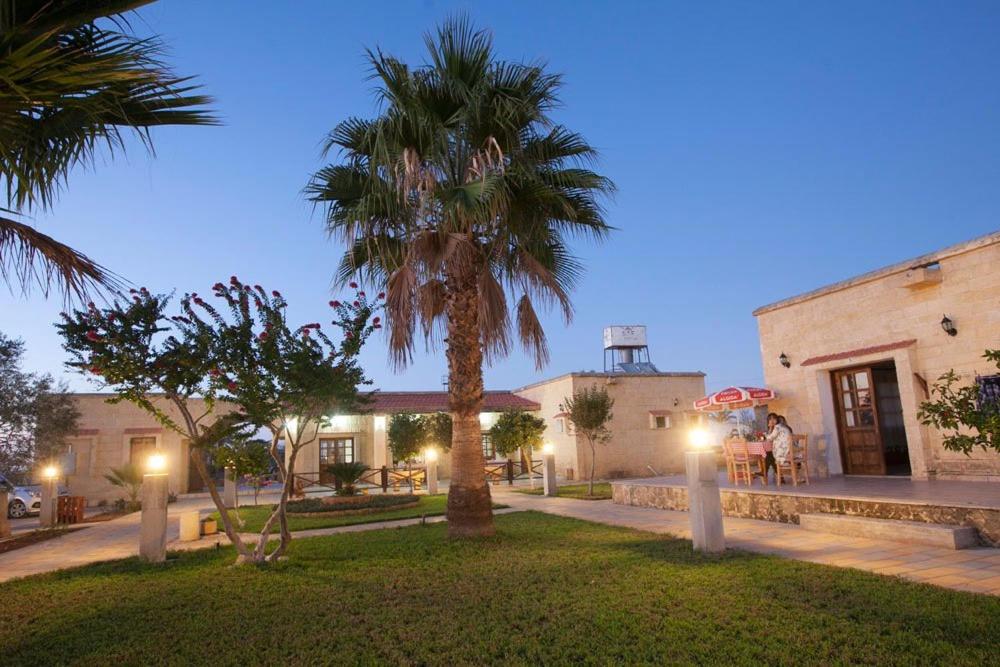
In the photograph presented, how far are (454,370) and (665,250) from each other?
62051 millimetres

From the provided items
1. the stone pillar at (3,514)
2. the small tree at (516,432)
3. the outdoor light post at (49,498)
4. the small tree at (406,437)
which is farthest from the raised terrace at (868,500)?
the outdoor light post at (49,498)

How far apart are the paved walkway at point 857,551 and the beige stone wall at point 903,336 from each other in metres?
3.72

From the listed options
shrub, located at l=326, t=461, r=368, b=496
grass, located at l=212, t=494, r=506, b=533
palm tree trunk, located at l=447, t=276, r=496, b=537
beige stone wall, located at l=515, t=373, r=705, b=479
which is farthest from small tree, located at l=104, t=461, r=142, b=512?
beige stone wall, located at l=515, t=373, r=705, b=479

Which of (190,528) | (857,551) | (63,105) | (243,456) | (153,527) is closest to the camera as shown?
(63,105)

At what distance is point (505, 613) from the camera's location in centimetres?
458

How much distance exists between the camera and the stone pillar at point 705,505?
6.52 metres

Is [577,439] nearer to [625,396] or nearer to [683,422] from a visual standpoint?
[625,396]

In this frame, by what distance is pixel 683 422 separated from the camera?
26219 mm

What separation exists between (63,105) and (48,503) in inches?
592

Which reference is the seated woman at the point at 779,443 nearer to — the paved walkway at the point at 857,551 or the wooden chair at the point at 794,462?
the wooden chair at the point at 794,462

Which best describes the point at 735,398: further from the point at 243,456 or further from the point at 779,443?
the point at 243,456

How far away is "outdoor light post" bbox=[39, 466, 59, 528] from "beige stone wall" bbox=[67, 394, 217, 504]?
7.96 metres

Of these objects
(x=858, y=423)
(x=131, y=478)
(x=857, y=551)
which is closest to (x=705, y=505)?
(x=857, y=551)

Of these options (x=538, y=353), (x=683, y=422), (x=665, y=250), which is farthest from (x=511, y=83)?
(x=665, y=250)
